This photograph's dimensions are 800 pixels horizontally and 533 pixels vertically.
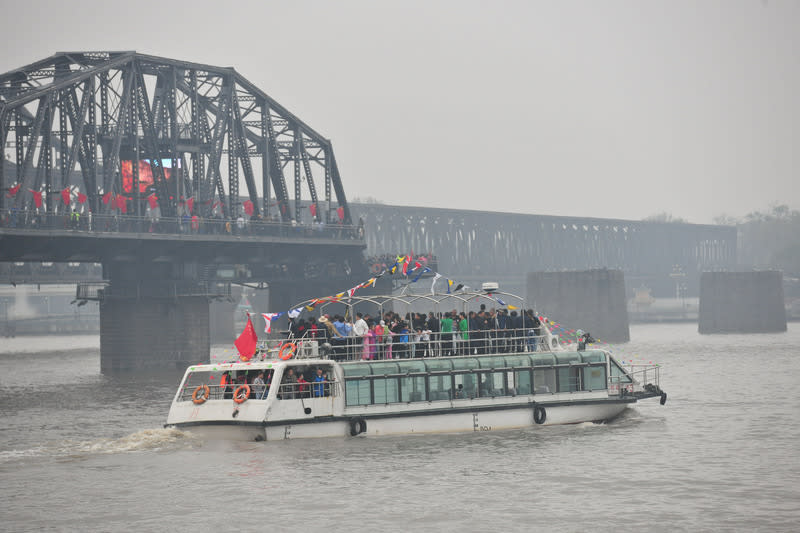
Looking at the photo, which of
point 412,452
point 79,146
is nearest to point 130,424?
point 412,452

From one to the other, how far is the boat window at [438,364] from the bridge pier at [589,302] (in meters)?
86.8

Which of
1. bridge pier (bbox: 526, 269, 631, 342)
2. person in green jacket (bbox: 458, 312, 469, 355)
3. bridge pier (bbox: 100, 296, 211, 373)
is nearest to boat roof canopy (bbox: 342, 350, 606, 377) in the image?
person in green jacket (bbox: 458, 312, 469, 355)

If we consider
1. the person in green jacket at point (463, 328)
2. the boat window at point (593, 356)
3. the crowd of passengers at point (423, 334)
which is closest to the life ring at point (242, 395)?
the crowd of passengers at point (423, 334)

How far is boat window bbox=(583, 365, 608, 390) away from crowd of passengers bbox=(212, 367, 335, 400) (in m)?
10.5

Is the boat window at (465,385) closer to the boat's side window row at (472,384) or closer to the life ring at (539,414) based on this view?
the boat's side window row at (472,384)

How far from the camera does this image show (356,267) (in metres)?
112

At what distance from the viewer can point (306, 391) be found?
4081cm

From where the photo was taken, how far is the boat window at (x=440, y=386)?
4309 cm

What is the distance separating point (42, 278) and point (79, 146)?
27809 millimetres

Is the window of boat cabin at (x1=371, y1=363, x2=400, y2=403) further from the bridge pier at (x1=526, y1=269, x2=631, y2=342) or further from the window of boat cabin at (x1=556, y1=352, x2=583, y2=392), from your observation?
the bridge pier at (x1=526, y1=269, x2=631, y2=342)

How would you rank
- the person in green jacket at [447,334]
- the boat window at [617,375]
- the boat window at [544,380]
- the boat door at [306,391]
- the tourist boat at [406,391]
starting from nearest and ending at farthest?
the boat door at [306,391]
the tourist boat at [406,391]
the boat window at [544,380]
the person in green jacket at [447,334]
the boat window at [617,375]

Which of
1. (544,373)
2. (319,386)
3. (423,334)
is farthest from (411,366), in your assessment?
(544,373)

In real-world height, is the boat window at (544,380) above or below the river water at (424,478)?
above

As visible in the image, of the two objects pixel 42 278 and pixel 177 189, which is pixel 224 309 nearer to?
pixel 42 278
